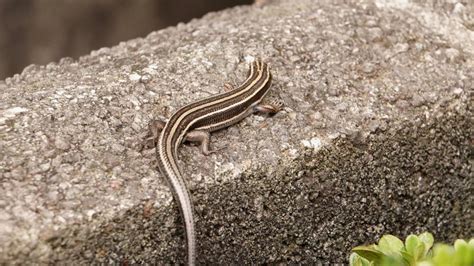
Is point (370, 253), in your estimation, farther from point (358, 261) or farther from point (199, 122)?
point (199, 122)

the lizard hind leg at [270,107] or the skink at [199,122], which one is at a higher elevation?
the skink at [199,122]

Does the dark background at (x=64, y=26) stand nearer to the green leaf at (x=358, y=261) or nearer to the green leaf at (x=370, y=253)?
the green leaf at (x=358, y=261)

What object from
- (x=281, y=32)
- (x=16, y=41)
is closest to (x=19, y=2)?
(x=16, y=41)

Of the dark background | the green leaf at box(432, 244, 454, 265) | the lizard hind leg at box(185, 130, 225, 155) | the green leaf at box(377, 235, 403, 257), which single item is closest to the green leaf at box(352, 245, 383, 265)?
the green leaf at box(377, 235, 403, 257)

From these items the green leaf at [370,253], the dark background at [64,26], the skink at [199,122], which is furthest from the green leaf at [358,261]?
the dark background at [64,26]

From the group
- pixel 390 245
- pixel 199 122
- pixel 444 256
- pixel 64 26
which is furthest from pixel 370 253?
pixel 64 26

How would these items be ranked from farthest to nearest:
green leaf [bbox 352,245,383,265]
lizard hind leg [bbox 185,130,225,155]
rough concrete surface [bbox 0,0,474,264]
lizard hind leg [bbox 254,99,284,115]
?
lizard hind leg [bbox 254,99,284,115]
lizard hind leg [bbox 185,130,225,155]
rough concrete surface [bbox 0,0,474,264]
green leaf [bbox 352,245,383,265]

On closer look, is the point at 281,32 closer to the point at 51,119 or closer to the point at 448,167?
the point at 448,167

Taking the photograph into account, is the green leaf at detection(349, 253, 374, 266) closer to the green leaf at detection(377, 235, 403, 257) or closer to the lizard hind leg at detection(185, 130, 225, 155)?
the green leaf at detection(377, 235, 403, 257)
